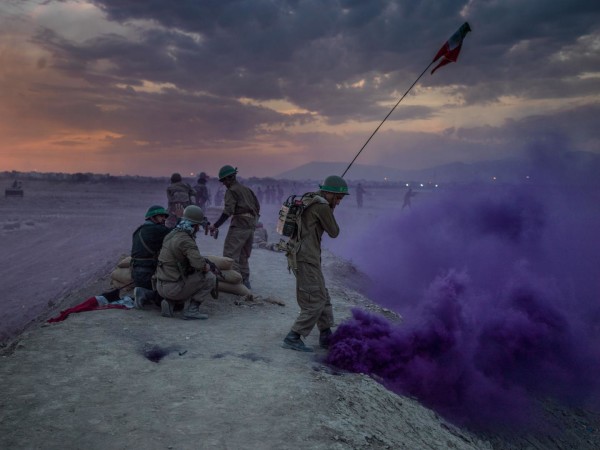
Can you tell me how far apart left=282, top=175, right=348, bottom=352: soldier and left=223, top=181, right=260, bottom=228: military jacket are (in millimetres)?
2639

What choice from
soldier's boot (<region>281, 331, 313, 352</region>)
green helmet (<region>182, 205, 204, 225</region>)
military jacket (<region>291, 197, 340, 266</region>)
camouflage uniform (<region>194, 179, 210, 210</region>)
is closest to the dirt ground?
soldier's boot (<region>281, 331, 313, 352</region>)

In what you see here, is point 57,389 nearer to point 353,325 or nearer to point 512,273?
point 353,325

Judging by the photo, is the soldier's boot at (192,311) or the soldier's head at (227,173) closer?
the soldier's boot at (192,311)

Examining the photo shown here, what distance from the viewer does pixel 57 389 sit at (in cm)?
392

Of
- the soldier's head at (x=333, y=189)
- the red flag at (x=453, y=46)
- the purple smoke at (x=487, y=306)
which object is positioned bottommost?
the purple smoke at (x=487, y=306)

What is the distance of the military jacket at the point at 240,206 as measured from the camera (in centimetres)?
776

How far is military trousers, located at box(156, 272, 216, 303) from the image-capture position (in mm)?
6129

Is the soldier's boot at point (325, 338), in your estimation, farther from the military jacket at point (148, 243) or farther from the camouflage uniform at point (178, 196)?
the camouflage uniform at point (178, 196)

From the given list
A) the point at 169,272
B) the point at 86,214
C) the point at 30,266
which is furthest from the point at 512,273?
the point at 86,214

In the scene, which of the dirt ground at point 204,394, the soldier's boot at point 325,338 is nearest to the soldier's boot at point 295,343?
the dirt ground at point 204,394

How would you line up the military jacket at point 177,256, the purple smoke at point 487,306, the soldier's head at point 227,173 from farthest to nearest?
1. the soldier's head at point 227,173
2. the military jacket at point 177,256
3. the purple smoke at point 487,306

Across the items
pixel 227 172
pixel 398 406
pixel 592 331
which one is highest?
pixel 227 172

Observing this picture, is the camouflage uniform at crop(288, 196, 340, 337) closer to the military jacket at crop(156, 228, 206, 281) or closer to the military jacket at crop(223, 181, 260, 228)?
the military jacket at crop(156, 228, 206, 281)

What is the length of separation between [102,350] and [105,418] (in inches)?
60.9
